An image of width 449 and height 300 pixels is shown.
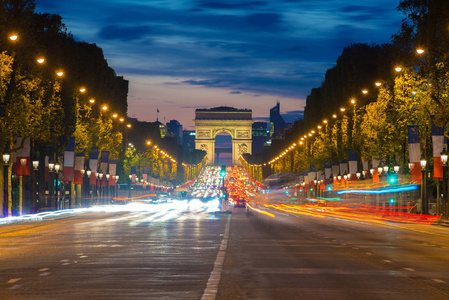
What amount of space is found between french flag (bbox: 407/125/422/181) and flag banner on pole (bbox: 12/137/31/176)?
895 inches

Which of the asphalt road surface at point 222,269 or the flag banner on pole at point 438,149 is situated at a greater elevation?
the flag banner on pole at point 438,149

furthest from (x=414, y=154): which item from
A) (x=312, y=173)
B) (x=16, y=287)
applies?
(x=312, y=173)

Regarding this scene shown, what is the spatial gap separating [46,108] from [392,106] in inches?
1000

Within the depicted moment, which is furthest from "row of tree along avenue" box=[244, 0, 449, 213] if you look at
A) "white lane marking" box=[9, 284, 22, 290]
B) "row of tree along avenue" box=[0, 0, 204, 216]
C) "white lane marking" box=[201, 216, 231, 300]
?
"white lane marking" box=[9, 284, 22, 290]

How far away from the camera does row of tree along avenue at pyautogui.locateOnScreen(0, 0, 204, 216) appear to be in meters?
50.6

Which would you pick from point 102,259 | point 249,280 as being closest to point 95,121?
point 102,259

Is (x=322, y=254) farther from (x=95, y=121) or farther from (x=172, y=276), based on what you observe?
(x=95, y=121)

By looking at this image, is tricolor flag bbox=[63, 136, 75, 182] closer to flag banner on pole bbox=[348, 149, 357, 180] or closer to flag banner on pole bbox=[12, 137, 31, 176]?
flag banner on pole bbox=[12, 137, 31, 176]

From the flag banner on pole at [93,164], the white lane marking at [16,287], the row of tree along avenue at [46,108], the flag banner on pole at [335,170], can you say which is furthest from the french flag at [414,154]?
the flag banner on pole at [335,170]

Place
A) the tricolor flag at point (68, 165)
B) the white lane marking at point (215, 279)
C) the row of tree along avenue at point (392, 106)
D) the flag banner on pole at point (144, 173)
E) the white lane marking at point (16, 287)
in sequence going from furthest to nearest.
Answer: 1. the flag banner on pole at point (144, 173)
2. the tricolor flag at point (68, 165)
3. the row of tree along avenue at point (392, 106)
4. the white lane marking at point (16, 287)
5. the white lane marking at point (215, 279)

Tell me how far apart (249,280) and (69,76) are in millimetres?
58568

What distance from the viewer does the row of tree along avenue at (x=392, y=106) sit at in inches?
1770

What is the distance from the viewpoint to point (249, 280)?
1489 centimetres

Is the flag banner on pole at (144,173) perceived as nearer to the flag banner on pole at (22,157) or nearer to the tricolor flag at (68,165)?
the tricolor flag at (68,165)
